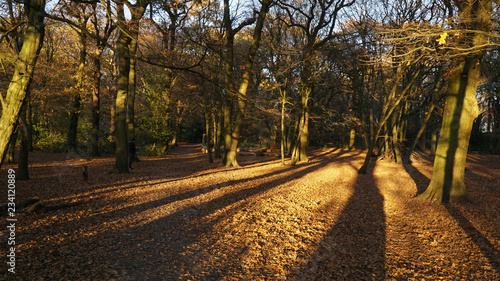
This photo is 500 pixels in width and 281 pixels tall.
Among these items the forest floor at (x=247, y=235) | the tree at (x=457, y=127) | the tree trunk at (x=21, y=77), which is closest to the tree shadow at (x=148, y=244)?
the forest floor at (x=247, y=235)

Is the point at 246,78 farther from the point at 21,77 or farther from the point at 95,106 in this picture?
the point at 95,106

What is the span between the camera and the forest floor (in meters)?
4.11

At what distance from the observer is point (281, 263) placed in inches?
178

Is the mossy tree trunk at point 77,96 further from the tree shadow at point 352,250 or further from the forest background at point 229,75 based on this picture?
the tree shadow at point 352,250

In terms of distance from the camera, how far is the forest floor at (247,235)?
4.11m

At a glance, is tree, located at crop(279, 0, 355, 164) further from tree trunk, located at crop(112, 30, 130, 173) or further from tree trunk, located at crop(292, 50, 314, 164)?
tree trunk, located at crop(112, 30, 130, 173)

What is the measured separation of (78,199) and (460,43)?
435 inches

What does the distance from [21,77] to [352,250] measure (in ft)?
22.5

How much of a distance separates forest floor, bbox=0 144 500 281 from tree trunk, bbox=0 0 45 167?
1794mm

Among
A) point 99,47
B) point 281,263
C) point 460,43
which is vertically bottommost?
point 281,263

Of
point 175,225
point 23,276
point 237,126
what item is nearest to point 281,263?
point 175,225

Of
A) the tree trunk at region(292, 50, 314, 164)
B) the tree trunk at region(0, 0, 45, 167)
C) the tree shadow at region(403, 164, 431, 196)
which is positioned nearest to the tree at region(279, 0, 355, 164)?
the tree trunk at region(292, 50, 314, 164)

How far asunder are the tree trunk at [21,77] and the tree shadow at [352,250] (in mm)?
5516

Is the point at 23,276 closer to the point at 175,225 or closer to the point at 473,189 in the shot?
the point at 175,225
